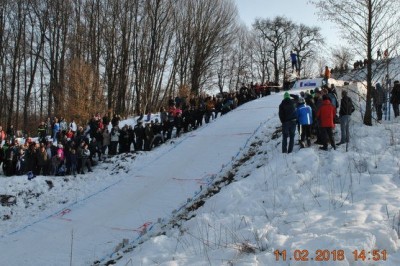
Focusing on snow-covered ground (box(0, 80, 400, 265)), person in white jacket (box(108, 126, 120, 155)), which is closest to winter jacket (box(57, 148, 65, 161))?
snow-covered ground (box(0, 80, 400, 265))

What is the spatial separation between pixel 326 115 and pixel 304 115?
2.29 feet

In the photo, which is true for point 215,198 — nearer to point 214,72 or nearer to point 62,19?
point 62,19

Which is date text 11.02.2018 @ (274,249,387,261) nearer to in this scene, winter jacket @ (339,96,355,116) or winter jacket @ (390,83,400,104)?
winter jacket @ (339,96,355,116)

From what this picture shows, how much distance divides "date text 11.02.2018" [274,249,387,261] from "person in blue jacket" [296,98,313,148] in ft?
21.9

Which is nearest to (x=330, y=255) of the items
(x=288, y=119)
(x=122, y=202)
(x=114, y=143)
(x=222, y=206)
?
(x=222, y=206)

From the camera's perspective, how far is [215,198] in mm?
8898

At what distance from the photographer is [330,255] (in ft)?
16.3

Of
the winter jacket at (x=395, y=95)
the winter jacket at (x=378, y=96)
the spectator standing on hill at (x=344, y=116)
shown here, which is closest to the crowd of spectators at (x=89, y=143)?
the winter jacket at (x=378, y=96)

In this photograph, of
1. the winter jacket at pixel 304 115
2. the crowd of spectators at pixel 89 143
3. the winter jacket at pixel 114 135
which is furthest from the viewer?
the winter jacket at pixel 114 135

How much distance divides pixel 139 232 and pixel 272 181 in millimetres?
3530

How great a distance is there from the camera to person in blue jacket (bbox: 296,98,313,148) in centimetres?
1165

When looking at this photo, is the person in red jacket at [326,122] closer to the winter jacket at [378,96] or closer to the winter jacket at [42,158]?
the winter jacket at [378,96]

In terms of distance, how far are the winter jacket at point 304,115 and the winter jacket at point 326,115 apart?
0.40 metres

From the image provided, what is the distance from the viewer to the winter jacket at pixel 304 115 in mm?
11641
